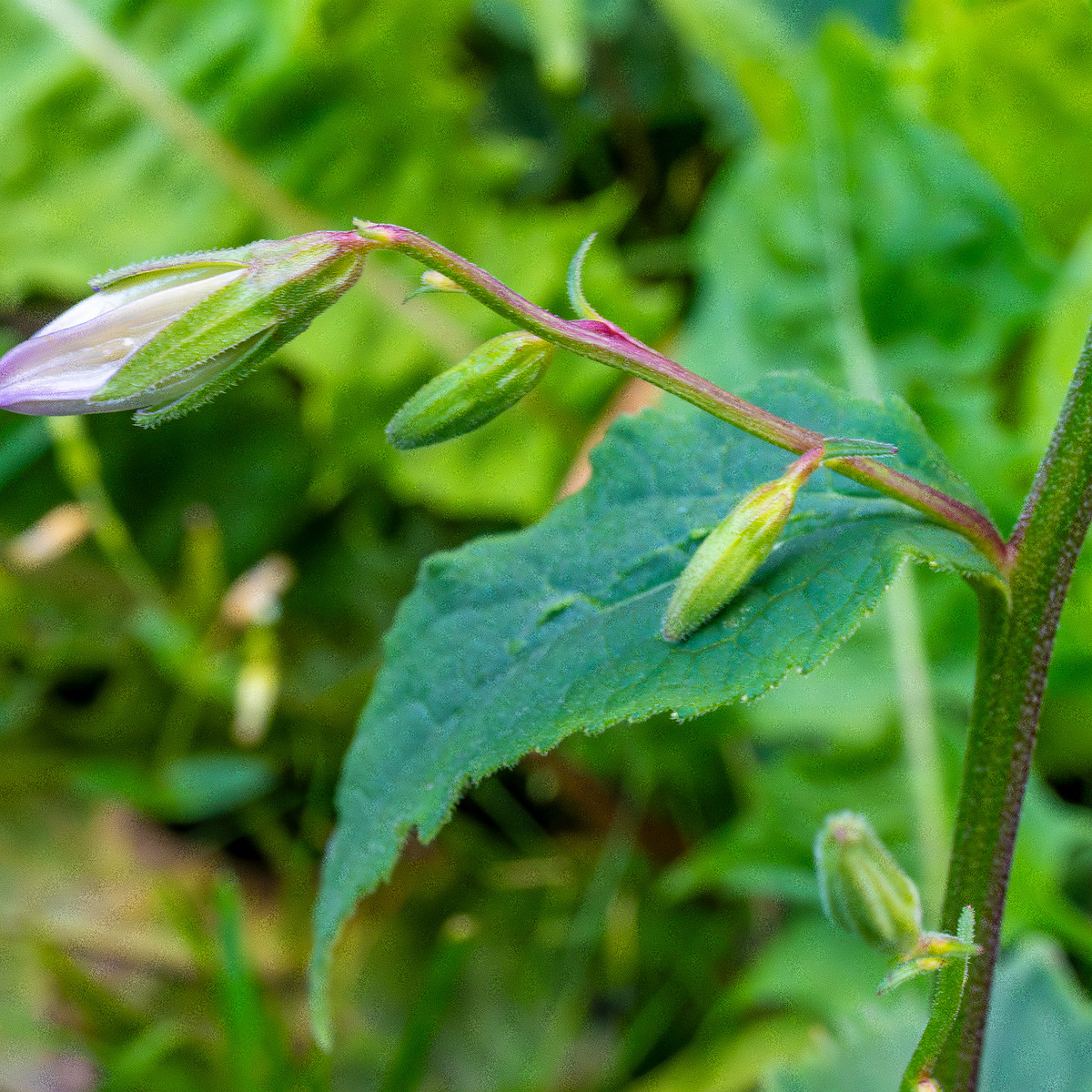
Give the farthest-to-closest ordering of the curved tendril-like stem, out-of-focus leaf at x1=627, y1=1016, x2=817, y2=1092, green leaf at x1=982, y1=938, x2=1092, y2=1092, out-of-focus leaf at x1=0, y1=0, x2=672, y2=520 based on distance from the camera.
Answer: out-of-focus leaf at x1=0, y1=0, x2=672, y2=520 < out-of-focus leaf at x1=627, y1=1016, x2=817, y2=1092 < green leaf at x1=982, y1=938, x2=1092, y2=1092 < the curved tendril-like stem

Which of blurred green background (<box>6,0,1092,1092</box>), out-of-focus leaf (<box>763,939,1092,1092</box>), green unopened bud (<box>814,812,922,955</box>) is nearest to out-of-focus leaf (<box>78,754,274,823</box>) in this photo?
blurred green background (<box>6,0,1092,1092</box>)

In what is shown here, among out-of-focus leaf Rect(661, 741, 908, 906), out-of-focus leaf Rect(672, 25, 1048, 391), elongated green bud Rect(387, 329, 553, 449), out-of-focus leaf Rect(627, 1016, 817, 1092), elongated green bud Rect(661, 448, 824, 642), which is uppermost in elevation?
elongated green bud Rect(387, 329, 553, 449)

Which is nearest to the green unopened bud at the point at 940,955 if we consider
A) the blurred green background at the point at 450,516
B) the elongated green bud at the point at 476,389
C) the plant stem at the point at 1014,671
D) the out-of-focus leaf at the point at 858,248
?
the plant stem at the point at 1014,671

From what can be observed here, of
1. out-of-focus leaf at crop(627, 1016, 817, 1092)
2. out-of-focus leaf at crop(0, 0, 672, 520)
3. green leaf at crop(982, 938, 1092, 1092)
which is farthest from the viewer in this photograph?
out-of-focus leaf at crop(0, 0, 672, 520)

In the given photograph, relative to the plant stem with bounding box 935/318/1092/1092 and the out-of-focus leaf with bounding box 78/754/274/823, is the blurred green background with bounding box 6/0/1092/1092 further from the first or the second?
the plant stem with bounding box 935/318/1092/1092

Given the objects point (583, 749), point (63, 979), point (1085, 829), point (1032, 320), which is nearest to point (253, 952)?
point (63, 979)

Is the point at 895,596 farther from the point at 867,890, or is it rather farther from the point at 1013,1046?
the point at 867,890
